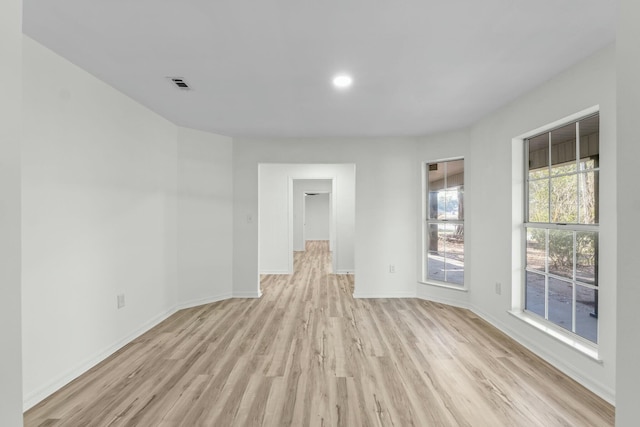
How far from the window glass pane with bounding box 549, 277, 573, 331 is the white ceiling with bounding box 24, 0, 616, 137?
1.82 m

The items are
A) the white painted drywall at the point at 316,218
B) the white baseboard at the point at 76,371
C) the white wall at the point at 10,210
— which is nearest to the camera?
the white wall at the point at 10,210

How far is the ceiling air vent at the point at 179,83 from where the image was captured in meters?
2.51

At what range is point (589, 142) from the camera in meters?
2.32

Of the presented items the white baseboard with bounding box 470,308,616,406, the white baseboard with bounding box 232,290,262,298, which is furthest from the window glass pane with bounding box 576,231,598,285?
the white baseboard with bounding box 232,290,262,298

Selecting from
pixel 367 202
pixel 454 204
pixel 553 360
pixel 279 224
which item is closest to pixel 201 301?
pixel 279 224

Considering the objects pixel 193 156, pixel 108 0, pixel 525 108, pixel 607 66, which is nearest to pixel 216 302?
pixel 193 156

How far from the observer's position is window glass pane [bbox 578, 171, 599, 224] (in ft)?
7.38

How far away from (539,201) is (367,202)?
2169 mm

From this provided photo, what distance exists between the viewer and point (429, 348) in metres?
2.76

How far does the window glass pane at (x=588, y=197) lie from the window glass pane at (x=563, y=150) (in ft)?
0.46

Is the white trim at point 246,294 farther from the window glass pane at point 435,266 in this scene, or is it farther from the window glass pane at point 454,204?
the window glass pane at point 454,204

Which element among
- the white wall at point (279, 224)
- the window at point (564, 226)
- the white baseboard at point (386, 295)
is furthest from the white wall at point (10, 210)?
the white wall at point (279, 224)

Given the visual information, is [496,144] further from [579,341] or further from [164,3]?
[164,3]

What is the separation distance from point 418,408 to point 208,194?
3532 millimetres
